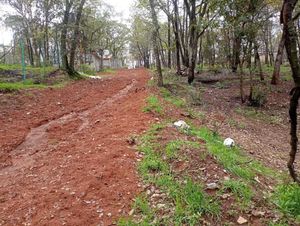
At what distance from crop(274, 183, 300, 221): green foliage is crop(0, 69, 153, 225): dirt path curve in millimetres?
1910

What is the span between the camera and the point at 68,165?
17.2 feet

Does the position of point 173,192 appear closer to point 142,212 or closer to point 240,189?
point 142,212

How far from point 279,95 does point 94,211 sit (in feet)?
44.7

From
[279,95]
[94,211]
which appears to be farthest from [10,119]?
[279,95]

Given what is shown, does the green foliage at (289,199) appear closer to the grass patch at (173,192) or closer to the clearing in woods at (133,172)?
the clearing in woods at (133,172)

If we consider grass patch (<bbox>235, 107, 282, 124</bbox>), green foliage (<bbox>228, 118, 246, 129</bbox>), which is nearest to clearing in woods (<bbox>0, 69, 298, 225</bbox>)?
green foliage (<bbox>228, 118, 246, 129</bbox>)

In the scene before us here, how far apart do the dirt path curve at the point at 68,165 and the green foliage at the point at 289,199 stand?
191 centimetres

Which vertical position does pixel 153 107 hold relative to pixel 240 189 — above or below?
above

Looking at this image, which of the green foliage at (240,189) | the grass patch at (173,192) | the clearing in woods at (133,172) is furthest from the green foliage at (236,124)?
the green foliage at (240,189)

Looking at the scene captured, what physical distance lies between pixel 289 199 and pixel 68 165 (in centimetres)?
335

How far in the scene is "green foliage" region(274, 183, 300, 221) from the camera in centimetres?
401

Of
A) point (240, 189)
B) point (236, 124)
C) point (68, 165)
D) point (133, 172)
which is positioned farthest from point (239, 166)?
point (236, 124)

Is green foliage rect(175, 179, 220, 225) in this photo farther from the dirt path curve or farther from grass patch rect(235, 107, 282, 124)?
grass patch rect(235, 107, 282, 124)

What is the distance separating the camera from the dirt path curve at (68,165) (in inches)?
155
